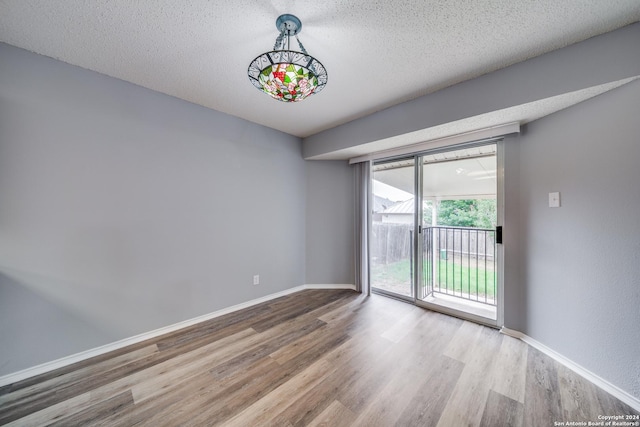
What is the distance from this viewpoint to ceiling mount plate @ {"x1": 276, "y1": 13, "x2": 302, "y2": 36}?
1371 millimetres

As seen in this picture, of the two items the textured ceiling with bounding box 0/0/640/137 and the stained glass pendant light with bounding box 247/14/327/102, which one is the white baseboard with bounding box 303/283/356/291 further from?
the stained glass pendant light with bounding box 247/14/327/102

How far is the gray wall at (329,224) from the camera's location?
3.66 metres

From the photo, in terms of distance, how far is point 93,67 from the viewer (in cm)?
188

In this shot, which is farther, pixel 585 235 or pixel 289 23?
pixel 585 235

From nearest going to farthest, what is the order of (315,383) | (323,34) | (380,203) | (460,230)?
(323,34), (315,383), (460,230), (380,203)

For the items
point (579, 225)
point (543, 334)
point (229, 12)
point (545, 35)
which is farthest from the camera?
point (543, 334)

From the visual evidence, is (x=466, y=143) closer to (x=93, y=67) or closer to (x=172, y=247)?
(x=172, y=247)

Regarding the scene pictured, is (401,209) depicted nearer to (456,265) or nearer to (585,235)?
(456,265)

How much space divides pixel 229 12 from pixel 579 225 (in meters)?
2.96

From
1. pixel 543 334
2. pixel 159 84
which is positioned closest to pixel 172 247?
pixel 159 84

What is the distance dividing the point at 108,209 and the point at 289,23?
84.3 inches

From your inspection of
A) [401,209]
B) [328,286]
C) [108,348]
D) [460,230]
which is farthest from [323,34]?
[328,286]

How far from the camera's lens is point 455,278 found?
3.16 m

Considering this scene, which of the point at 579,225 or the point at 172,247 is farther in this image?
the point at 172,247
